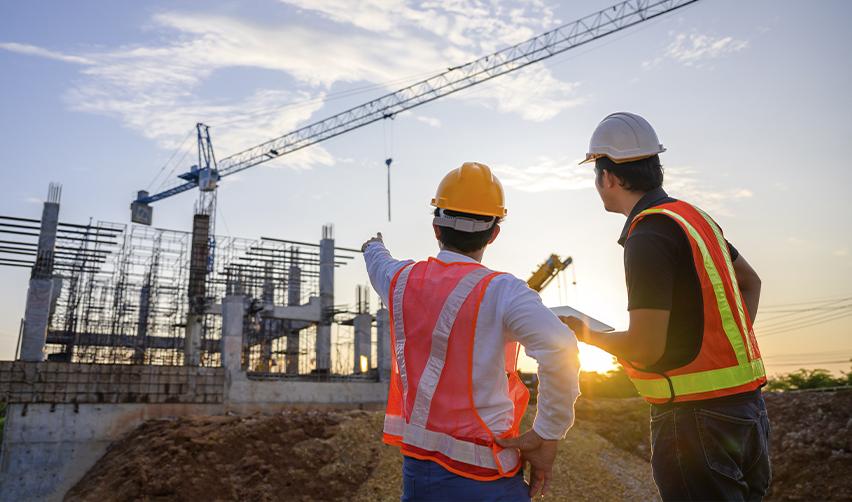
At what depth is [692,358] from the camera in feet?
6.27

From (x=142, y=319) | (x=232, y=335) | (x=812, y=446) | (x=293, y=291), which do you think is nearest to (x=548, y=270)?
(x=812, y=446)

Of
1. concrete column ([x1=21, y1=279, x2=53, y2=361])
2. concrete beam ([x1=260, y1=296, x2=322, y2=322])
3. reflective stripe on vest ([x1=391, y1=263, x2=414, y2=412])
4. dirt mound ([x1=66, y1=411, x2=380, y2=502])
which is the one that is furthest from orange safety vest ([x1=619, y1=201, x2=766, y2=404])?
concrete beam ([x1=260, y1=296, x2=322, y2=322])

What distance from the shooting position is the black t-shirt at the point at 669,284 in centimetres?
192

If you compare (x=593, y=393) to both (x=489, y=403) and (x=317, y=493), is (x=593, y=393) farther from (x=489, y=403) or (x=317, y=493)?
(x=489, y=403)

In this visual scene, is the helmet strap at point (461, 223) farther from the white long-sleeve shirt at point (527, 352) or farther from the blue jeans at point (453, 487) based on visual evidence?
the blue jeans at point (453, 487)

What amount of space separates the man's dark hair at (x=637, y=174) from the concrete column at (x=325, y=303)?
84.5 feet

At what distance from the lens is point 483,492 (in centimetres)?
190

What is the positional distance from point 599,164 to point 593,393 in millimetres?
21805

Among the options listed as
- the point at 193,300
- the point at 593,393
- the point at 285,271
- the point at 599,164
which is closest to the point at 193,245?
the point at 193,300

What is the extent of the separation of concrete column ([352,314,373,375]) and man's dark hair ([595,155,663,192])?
25.1 metres

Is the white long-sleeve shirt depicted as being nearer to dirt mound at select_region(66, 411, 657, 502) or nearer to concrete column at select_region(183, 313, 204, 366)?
dirt mound at select_region(66, 411, 657, 502)

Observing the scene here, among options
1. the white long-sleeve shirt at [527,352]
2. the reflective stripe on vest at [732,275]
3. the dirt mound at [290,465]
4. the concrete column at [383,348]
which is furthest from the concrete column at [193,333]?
the reflective stripe on vest at [732,275]

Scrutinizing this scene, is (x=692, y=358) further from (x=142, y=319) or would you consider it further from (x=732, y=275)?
(x=142, y=319)

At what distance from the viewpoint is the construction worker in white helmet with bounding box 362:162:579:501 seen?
1904 millimetres
